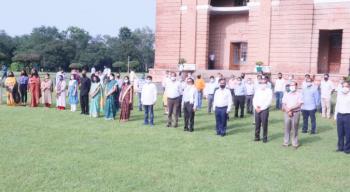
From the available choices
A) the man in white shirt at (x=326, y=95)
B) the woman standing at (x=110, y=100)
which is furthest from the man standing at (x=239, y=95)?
the woman standing at (x=110, y=100)

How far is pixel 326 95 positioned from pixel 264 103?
20.2 ft

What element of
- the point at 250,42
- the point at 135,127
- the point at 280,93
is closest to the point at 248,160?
the point at 135,127

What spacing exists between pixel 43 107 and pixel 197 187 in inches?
493

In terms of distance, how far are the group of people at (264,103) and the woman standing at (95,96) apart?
2.83 m

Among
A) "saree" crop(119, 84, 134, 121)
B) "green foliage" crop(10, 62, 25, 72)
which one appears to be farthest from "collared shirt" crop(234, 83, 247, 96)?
"green foliage" crop(10, 62, 25, 72)

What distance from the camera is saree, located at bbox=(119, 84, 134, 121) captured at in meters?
14.5

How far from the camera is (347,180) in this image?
7832mm

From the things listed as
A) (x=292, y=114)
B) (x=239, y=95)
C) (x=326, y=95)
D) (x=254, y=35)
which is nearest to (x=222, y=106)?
(x=292, y=114)

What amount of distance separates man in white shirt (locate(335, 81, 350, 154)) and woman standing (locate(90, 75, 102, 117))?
841cm

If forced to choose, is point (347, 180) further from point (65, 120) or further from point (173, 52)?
point (173, 52)

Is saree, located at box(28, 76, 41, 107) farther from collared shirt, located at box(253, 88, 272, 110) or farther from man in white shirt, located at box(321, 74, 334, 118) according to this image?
man in white shirt, located at box(321, 74, 334, 118)

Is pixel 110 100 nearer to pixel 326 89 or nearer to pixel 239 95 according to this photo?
pixel 239 95

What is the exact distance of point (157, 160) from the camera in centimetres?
882

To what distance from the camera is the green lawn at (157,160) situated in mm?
7215
